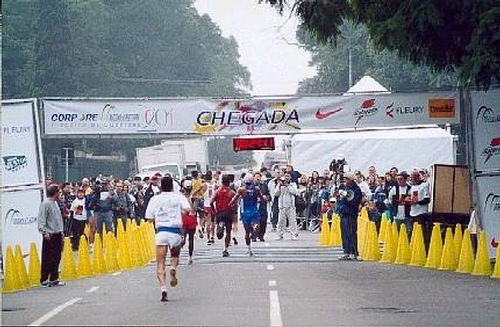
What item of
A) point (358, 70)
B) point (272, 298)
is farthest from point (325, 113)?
point (358, 70)

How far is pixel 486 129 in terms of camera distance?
26.1 m

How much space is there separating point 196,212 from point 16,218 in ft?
30.5

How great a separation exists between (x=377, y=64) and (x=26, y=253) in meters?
52.8

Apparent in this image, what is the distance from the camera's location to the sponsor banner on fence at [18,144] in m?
24.9

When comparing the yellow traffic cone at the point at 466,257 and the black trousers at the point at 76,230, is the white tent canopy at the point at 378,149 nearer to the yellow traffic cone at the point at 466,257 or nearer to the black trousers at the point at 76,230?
the black trousers at the point at 76,230

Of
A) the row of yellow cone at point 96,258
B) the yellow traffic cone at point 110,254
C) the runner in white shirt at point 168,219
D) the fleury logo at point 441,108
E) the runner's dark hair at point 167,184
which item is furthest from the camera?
Answer: the fleury logo at point 441,108

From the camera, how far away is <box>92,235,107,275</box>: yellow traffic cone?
25.4 meters

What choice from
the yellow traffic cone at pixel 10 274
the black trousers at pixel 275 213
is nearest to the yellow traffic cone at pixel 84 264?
the yellow traffic cone at pixel 10 274

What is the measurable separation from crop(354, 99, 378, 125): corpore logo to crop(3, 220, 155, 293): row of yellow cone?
5948mm

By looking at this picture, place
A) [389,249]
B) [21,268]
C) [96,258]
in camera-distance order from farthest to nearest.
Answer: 1. [389,249]
2. [96,258]
3. [21,268]

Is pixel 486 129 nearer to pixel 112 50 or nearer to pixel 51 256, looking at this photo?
pixel 51 256

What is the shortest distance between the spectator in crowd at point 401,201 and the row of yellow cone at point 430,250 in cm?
52

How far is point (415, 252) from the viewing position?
2617cm

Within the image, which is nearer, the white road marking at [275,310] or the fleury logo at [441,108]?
the white road marking at [275,310]
